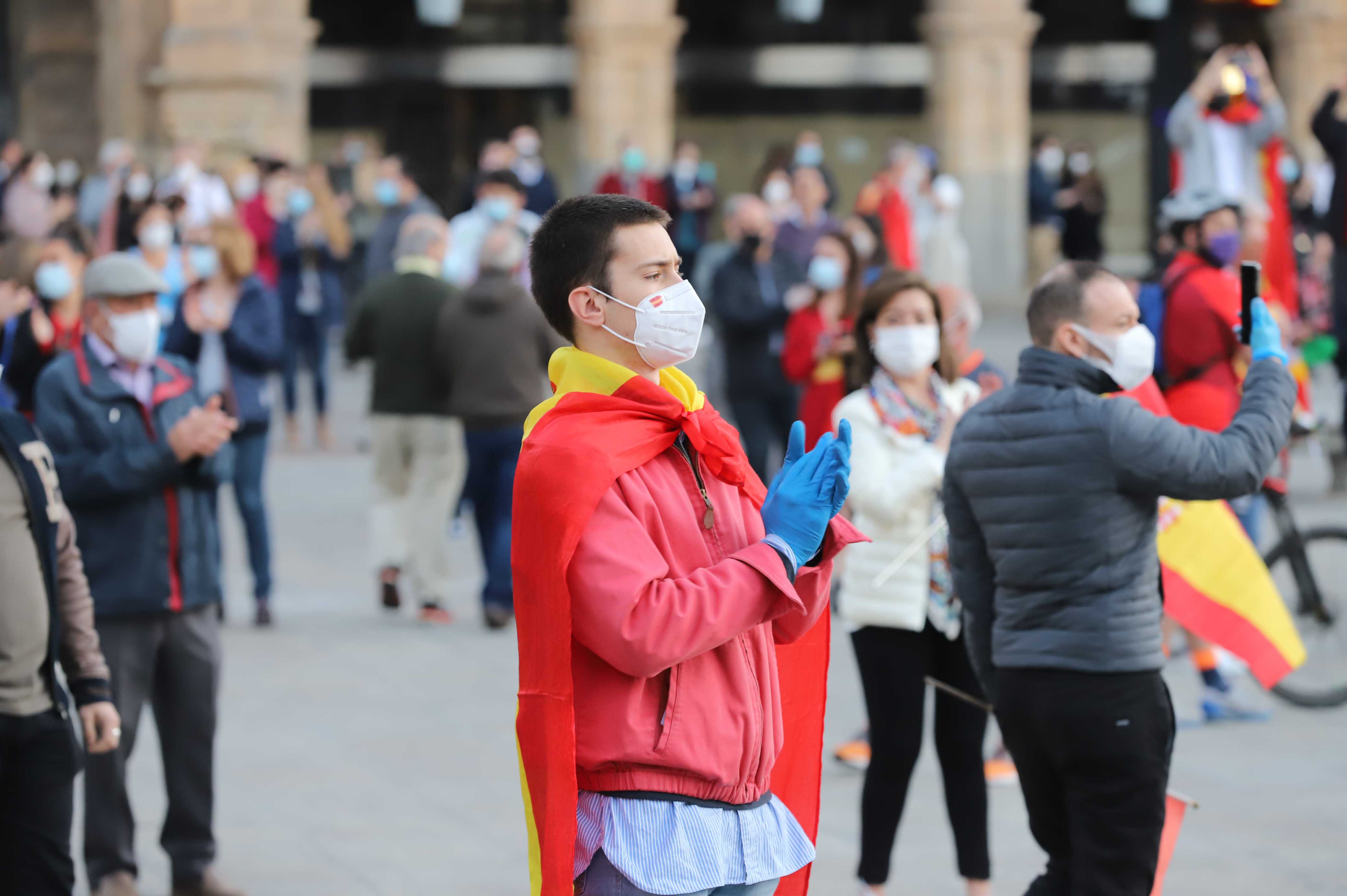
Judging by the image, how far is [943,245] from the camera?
17688 mm

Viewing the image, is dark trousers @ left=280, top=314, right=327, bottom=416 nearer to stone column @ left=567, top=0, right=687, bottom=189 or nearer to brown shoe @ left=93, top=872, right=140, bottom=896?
stone column @ left=567, top=0, right=687, bottom=189

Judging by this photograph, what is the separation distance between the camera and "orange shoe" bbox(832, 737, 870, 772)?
6.98m

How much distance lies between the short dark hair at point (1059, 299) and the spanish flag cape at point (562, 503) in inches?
50.9

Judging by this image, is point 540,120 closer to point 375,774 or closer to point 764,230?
point 764,230

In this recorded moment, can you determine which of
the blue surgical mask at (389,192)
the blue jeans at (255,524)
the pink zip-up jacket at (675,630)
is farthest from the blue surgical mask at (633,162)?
the pink zip-up jacket at (675,630)

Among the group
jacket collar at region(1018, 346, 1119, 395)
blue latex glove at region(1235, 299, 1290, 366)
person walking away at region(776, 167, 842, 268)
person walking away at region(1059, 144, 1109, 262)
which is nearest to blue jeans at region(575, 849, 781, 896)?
jacket collar at region(1018, 346, 1119, 395)

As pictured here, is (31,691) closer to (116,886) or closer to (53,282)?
(116,886)

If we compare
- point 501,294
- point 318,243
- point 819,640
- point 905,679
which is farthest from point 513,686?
point 318,243

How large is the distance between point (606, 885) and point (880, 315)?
9.48 feet

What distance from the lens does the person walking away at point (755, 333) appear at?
11297 millimetres

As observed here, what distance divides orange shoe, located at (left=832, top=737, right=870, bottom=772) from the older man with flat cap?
2.34 metres

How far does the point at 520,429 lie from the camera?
30.9ft

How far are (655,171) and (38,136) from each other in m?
10.3

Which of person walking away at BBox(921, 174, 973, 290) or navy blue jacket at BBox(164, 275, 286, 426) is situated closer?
navy blue jacket at BBox(164, 275, 286, 426)
